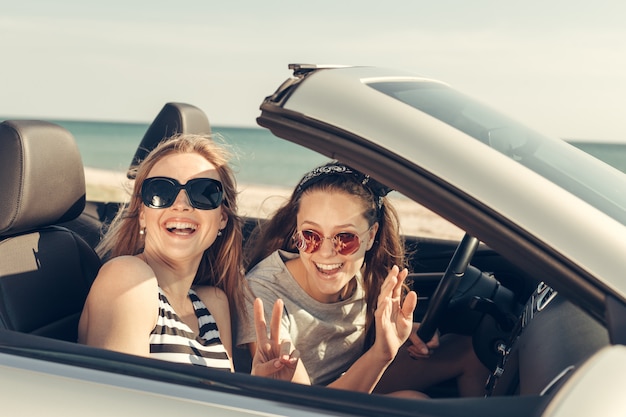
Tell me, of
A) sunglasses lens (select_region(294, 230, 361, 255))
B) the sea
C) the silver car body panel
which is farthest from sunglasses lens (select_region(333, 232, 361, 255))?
the sea

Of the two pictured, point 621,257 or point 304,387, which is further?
point 304,387

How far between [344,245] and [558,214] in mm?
947

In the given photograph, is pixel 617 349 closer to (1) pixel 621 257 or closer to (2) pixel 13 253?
(1) pixel 621 257

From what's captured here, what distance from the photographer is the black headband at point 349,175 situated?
2.29 meters

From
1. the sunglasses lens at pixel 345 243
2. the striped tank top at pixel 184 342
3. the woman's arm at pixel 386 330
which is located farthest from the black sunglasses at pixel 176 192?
the woman's arm at pixel 386 330

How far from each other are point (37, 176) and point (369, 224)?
931 mm

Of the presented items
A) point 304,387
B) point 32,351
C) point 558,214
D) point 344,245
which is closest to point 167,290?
point 344,245

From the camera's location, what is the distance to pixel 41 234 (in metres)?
2.34

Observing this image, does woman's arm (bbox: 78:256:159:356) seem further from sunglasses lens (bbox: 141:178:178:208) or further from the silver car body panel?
the silver car body panel

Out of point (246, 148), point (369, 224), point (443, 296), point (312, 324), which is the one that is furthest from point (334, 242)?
point (246, 148)

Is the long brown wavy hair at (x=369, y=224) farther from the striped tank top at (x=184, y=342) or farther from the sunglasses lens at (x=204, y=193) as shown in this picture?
the striped tank top at (x=184, y=342)

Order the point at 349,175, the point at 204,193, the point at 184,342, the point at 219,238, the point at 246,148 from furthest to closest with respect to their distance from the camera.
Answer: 1. the point at 246,148
2. the point at 219,238
3. the point at 349,175
4. the point at 204,193
5. the point at 184,342

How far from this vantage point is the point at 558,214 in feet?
4.14

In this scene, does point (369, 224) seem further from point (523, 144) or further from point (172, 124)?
point (172, 124)
